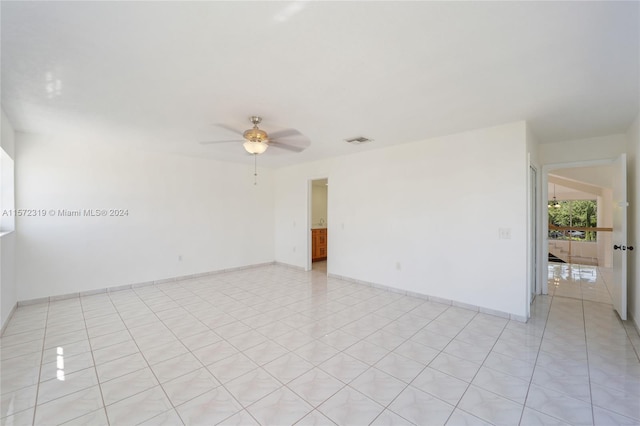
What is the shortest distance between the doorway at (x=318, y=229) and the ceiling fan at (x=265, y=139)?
195 cm

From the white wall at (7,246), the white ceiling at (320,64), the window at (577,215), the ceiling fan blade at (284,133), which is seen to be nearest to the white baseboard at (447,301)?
the white ceiling at (320,64)

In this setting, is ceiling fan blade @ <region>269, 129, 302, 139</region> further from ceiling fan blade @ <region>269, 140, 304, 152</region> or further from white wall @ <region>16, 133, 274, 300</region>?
white wall @ <region>16, 133, 274, 300</region>

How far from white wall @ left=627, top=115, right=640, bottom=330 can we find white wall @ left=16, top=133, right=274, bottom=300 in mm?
6158

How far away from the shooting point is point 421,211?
4.18 m

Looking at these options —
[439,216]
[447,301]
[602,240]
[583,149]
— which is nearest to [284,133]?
[439,216]

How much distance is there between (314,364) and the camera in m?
2.35

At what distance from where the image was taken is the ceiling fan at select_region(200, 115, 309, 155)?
2961 millimetres

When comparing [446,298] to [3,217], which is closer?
[3,217]

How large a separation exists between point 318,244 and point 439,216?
12.8ft

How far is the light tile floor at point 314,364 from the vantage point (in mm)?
1802

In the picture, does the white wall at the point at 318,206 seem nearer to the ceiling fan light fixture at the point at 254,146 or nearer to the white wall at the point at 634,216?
the ceiling fan light fixture at the point at 254,146

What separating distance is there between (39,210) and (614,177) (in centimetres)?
819

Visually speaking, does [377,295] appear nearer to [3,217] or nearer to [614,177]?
[614,177]

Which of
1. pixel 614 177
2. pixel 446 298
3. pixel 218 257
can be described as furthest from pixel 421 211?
pixel 218 257
